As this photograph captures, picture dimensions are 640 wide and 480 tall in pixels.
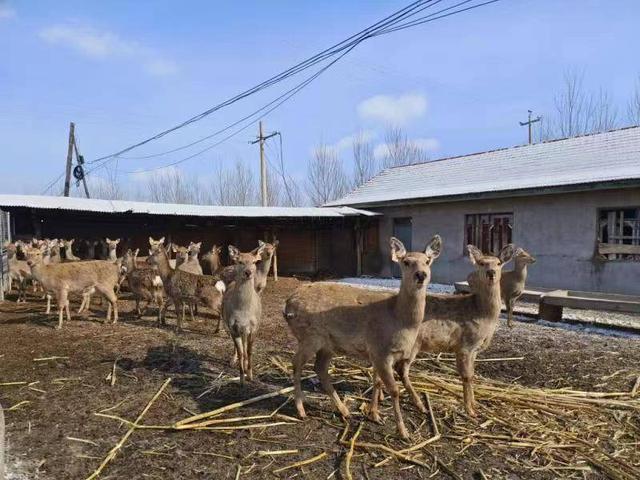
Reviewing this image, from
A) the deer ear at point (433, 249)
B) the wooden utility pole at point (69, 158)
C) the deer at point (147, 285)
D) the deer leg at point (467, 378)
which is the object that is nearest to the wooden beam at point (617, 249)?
the deer leg at point (467, 378)

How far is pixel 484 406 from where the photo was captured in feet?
18.3

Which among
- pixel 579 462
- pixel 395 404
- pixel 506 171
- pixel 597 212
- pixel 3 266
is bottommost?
pixel 579 462

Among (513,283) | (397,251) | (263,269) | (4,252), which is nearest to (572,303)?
(513,283)

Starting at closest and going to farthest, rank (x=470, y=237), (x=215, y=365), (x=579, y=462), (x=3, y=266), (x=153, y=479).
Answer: (x=153, y=479), (x=579, y=462), (x=215, y=365), (x=3, y=266), (x=470, y=237)

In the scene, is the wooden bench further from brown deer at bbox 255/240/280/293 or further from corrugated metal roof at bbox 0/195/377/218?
corrugated metal roof at bbox 0/195/377/218

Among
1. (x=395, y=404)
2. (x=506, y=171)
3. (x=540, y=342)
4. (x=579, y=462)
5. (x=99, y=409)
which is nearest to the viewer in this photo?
(x=579, y=462)

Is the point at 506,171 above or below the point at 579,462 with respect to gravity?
above

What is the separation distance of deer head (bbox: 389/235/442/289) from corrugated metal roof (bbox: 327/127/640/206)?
9923 millimetres

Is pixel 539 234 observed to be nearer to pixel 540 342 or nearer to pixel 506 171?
pixel 506 171

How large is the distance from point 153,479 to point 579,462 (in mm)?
3877

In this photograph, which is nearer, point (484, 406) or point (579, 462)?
point (579, 462)

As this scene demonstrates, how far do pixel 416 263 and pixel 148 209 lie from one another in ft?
48.2

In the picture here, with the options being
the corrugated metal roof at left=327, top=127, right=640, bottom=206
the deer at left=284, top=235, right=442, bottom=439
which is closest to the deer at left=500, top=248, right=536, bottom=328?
the corrugated metal roof at left=327, top=127, right=640, bottom=206

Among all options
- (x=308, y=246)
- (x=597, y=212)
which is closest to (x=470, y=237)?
(x=597, y=212)
